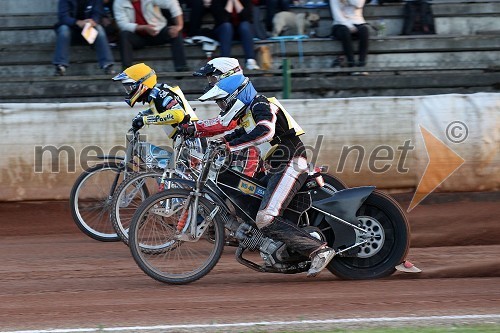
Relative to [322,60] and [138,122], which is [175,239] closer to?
[138,122]

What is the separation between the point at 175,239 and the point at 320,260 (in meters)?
1.27

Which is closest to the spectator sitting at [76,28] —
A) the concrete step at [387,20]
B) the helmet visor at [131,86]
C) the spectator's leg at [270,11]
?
the concrete step at [387,20]

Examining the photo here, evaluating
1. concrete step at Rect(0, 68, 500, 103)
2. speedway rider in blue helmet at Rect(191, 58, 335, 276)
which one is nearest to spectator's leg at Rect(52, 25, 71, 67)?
concrete step at Rect(0, 68, 500, 103)

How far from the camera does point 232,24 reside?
48.4 feet

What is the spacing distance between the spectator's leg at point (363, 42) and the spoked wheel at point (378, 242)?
7120 mm

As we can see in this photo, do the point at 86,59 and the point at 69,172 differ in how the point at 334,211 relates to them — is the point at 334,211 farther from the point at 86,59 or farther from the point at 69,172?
the point at 86,59

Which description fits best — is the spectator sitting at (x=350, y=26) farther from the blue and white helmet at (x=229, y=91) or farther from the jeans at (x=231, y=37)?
the blue and white helmet at (x=229, y=91)

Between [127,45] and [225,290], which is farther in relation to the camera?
[127,45]

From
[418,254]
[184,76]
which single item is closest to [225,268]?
[418,254]

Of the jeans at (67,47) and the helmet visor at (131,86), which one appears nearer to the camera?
→ the helmet visor at (131,86)

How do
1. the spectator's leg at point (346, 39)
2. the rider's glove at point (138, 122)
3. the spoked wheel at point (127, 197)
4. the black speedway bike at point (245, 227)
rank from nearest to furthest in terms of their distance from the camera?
the black speedway bike at point (245, 227) < the spoked wheel at point (127, 197) < the rider's glove at point (138, 122) < the spectator's leg at point (346, 39)

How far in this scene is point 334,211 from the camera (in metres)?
7.86

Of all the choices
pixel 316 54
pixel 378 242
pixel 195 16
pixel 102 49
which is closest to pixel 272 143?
pixel 378 242

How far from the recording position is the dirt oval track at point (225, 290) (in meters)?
6.69
